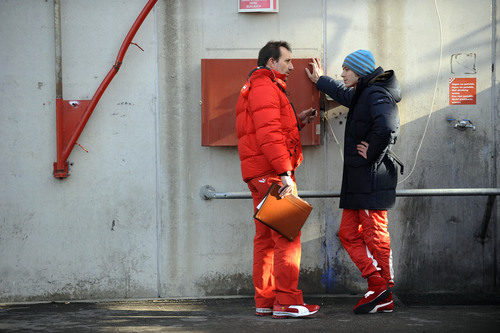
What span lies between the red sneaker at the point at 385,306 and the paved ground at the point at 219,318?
6 cm

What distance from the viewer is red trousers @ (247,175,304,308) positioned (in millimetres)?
4785

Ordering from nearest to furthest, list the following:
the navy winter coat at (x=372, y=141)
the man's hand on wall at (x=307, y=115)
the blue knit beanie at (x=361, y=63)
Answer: the navy winter coat at (x=372, y=141), the blue knit beanie at (x=361, y=63), the man's hand on wall at (x=307, y=115)

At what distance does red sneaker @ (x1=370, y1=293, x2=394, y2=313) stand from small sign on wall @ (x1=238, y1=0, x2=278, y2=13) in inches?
96.4

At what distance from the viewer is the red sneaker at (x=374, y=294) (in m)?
4.84

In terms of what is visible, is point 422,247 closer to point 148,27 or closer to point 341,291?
point 341,291

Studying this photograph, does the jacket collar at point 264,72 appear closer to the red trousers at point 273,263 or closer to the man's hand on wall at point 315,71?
the man's hand on wall at point 315,71

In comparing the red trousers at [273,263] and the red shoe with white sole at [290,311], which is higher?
the red trousers at [273,263]

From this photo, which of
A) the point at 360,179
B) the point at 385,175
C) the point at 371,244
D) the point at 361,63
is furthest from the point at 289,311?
the point at 361,63

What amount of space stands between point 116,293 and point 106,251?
1.17 ft

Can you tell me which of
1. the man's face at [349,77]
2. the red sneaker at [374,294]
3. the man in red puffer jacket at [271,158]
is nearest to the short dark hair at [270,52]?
the man in red puffer jacket at [271,158]

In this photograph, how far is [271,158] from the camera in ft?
15.1

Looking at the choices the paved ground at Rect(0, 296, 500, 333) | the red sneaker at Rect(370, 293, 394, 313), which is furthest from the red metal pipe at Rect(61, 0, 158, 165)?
the red sneaker at Rect(370, 293, 394, 313)

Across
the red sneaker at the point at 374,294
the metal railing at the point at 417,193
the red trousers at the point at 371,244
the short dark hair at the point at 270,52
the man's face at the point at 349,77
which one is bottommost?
the red sneaker at the point at 374,294

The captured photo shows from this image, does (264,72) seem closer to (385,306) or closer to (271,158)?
(271,158)
